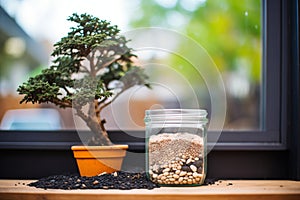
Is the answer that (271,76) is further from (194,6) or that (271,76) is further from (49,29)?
(49,29)

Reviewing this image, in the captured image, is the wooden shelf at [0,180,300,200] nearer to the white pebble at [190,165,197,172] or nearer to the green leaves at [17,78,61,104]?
the white pebble at [190,165,197,172]

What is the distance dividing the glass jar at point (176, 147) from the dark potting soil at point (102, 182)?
0.15 ft

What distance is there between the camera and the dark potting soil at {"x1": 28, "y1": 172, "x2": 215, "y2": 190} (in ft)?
4.00

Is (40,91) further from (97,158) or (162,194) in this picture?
(162,194)

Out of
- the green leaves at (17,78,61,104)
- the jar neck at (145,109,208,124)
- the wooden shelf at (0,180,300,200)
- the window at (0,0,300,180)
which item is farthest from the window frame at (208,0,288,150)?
the green leaves at (17,78,61,104)

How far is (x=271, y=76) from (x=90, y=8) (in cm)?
63

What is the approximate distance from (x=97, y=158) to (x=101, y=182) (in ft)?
0.34

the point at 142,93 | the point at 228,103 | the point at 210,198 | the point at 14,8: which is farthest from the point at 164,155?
the point at 14,8

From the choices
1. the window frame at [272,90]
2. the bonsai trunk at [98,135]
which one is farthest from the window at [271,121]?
the bonsai trunk at [98,135]

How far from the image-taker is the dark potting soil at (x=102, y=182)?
1.22 m

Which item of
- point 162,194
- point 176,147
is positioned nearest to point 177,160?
point 176,147

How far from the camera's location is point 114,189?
1.20 m

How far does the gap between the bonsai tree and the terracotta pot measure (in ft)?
0.17

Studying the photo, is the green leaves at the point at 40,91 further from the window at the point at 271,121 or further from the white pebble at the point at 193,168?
the white pebble at the point at 193,168
